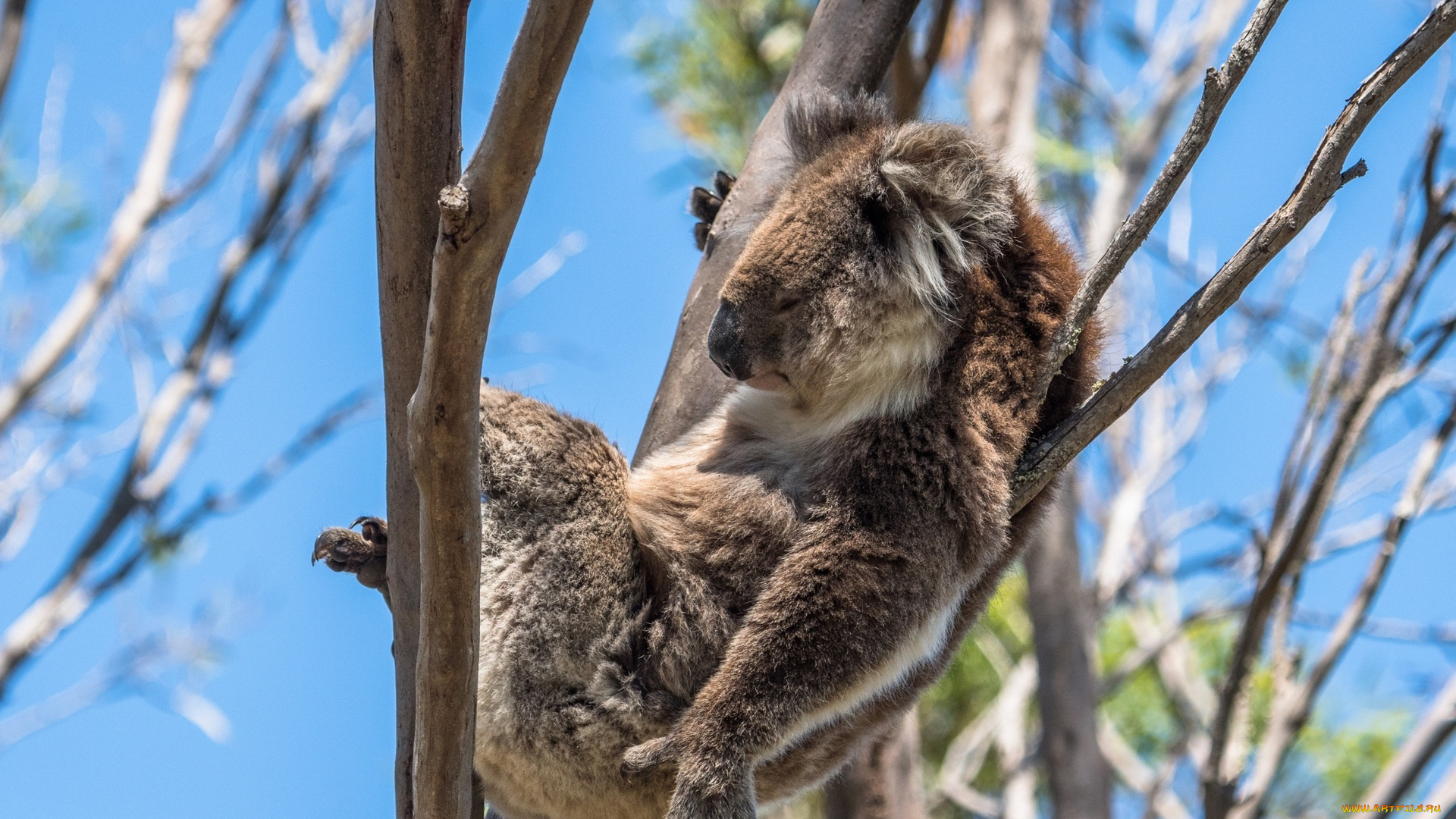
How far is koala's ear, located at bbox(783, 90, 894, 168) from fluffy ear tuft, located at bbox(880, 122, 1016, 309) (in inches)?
13.5

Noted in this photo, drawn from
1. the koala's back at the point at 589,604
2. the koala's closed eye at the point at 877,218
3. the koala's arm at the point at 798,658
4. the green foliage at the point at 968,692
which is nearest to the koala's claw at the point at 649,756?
the koala's arm at the point at 798,658

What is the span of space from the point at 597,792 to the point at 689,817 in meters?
0.44

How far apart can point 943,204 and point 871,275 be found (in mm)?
230

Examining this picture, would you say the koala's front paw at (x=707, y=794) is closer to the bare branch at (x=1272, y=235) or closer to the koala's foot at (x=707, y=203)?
the bare branch at (x=1272, y=235)

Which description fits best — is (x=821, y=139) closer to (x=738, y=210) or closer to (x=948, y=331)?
(x=738, y=210)

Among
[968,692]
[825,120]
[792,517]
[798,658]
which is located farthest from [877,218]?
[968,692]

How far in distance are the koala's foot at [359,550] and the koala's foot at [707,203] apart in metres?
1.42

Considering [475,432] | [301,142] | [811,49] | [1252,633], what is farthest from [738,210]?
[301,142]

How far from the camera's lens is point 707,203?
3582mm

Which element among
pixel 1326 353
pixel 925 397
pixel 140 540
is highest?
pixel 140 540

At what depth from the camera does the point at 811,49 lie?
364cm

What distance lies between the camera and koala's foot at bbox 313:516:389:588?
7.93 ft

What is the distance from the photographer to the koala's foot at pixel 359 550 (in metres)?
2.42

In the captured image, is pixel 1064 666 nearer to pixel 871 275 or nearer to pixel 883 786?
pixel 883 786
